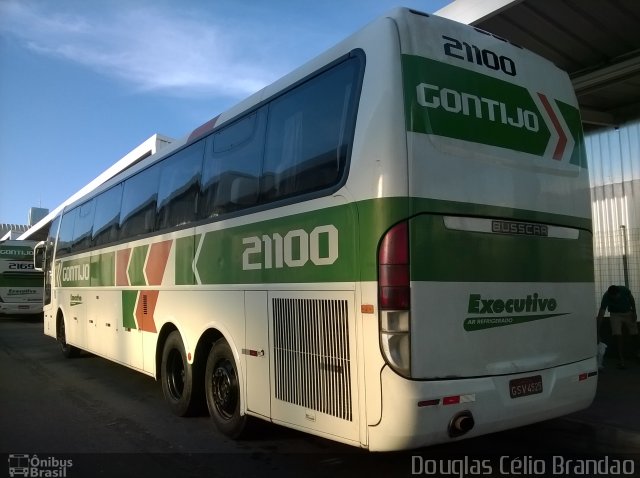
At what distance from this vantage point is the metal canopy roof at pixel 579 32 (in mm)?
7322

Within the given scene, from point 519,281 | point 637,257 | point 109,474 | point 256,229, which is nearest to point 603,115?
point 637,257

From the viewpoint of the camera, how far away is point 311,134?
4.62 meters

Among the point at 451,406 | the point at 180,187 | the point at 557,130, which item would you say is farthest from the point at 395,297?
the point at 180,187

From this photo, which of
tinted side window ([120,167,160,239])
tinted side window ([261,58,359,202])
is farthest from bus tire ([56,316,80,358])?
tinted side window ([261,58,359,202])

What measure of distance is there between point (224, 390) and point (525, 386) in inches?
117

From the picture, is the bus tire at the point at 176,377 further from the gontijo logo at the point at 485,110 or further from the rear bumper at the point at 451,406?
the gontijo logo at the point at 485,110

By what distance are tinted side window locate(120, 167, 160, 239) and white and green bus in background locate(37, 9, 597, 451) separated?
2.05 meters

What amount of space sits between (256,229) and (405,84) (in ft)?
6.33

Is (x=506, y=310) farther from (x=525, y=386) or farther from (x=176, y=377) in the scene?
(x=176, y=377)

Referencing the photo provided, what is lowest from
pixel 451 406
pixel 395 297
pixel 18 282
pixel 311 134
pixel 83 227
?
pixel 451 406

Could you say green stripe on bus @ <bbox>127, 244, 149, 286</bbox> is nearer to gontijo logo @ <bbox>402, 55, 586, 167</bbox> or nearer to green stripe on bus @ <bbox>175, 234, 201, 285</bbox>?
green stripe on bus @ <bbox>175, 234, 201, 285</bbox>

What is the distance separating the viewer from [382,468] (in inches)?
189

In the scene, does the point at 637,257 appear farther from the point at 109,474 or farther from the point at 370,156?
the point at 109,474

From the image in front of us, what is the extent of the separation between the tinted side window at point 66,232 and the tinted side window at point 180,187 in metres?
4.92
